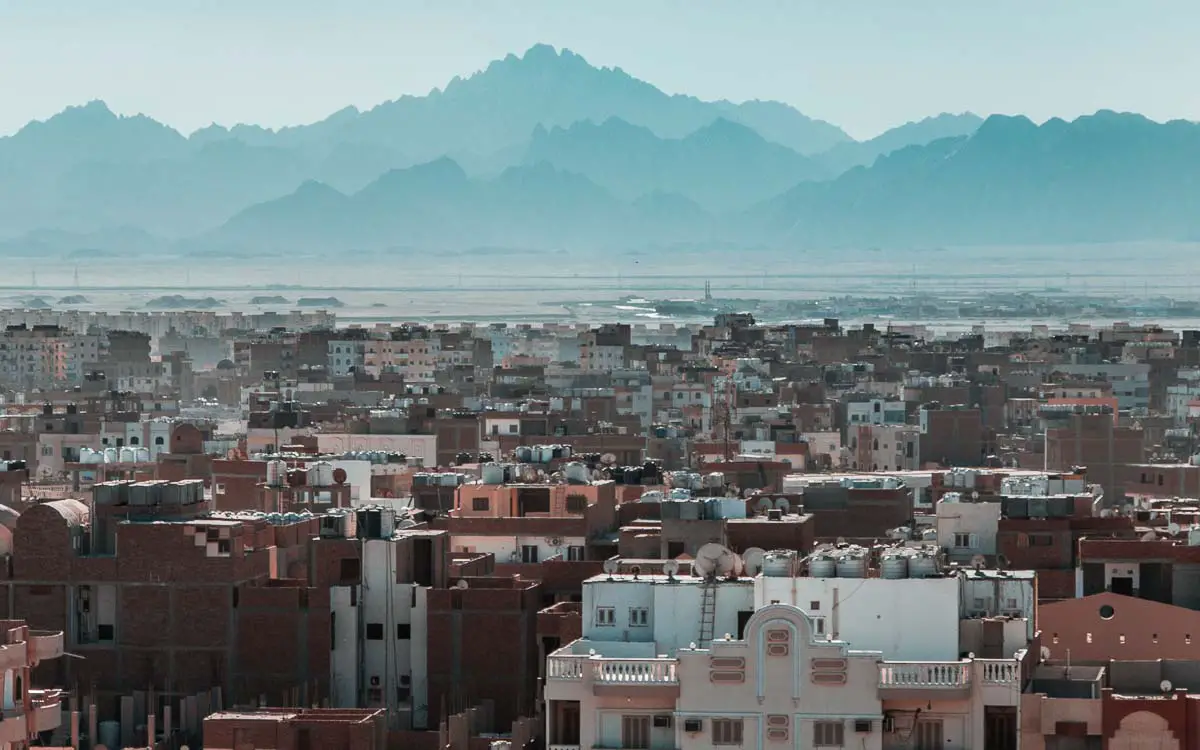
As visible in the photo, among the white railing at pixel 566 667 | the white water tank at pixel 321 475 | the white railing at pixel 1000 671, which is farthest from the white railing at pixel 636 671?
the white water tank at pixel 321 475

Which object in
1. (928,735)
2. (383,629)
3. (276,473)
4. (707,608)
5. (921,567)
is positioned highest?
(921,567)

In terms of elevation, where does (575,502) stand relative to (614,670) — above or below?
below

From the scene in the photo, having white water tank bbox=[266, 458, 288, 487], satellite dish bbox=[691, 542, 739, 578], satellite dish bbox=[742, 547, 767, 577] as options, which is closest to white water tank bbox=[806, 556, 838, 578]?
satellite dish bbox=[691, 542, 739, 578]

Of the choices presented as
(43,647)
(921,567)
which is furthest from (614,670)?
(43,647)

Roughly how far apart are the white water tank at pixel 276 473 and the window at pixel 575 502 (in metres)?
8.41

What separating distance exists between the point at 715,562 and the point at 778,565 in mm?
1723

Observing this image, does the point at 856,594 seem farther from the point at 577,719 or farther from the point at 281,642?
the point at 281,642

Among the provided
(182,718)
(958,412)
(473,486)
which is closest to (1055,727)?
(182,718)

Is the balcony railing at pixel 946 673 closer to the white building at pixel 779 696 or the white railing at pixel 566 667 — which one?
the white building at pixel 779 696

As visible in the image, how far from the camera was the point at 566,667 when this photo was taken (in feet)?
91.6

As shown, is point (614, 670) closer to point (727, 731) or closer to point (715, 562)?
point (727, 731)

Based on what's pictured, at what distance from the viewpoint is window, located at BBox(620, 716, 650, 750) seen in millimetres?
27422

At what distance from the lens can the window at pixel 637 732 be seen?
27422mm

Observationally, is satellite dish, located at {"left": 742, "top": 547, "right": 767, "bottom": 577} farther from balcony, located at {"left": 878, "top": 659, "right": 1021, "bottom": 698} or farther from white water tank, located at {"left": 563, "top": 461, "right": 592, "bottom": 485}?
white water tank, located at {"left": 563, "top": 461, "right": 592, "bottom": 485}
